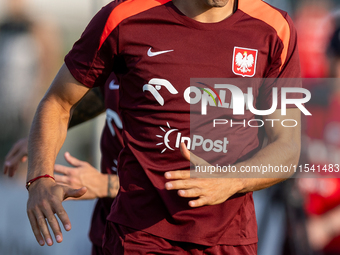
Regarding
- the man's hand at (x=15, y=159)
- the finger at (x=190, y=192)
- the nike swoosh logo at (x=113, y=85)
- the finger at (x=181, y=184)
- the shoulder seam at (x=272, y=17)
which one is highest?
the shoulder seam at (x=272, y=17)

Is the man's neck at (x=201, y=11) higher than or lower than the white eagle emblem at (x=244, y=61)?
higher

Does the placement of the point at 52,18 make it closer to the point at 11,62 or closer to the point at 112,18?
the point at 11,62

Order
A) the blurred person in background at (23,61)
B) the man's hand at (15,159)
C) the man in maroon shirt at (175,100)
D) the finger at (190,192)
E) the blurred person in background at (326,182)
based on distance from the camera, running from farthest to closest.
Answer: the blurred person in background at (23,61), the blurred person in background at (326,182), the man's hand at (15,159), the man in maroon shirt at (175,100), the finger at (190,192)

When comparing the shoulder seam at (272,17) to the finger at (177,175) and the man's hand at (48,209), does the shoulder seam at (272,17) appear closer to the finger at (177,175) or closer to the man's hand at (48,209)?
the finger at (177,175)

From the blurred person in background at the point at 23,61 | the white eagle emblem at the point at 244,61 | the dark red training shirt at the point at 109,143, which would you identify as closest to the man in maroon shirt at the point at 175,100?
the white eagle emblem at the point at 244,61

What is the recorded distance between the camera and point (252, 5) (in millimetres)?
1979

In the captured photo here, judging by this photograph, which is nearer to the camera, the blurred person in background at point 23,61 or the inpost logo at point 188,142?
the inpost logo at point 188,142

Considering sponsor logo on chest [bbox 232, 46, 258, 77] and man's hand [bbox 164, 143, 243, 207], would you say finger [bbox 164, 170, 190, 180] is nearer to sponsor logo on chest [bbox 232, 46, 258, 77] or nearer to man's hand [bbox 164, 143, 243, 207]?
man's hand [bbox 164, 143, 243, 207]

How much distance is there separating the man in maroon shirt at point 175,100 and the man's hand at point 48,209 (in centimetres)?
5

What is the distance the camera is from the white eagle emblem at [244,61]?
1.86 m

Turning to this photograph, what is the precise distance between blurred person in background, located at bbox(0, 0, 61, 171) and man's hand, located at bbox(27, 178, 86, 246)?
2641 mm

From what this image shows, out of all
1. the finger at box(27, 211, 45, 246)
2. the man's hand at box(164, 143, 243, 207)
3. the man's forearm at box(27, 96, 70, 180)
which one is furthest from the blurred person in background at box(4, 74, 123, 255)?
the man's hand at box(164, 143, 243, 207)

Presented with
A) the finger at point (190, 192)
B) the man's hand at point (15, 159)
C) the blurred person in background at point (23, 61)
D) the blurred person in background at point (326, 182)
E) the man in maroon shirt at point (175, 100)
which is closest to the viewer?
the finger at point (190, 192)

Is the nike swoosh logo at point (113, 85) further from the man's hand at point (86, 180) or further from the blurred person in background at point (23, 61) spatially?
the blurred person in background at point (23, 61)
